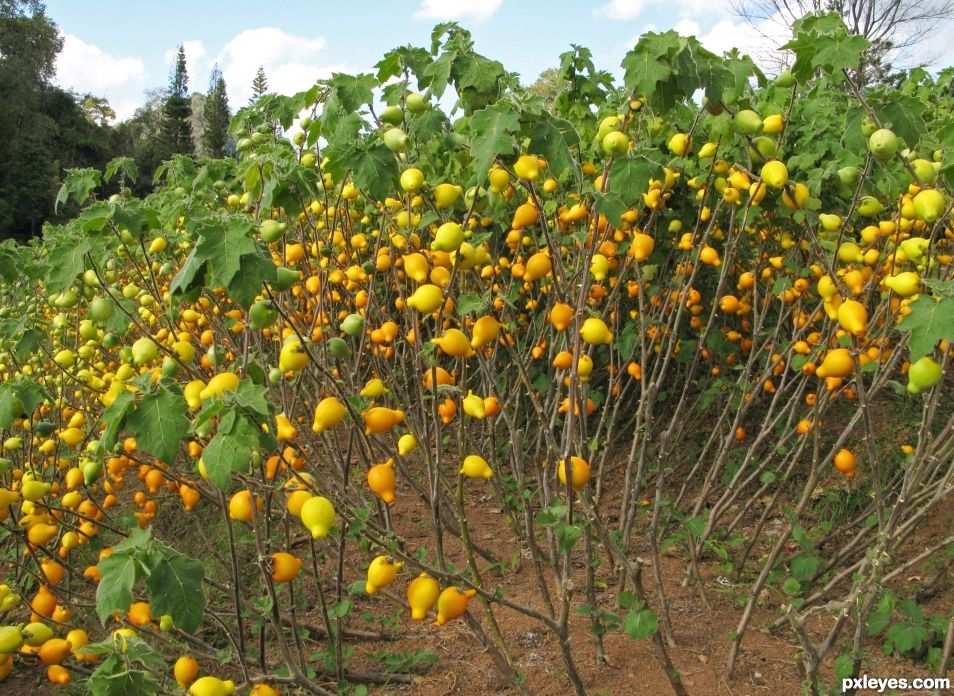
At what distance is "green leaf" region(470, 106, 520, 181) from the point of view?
1.44 meters

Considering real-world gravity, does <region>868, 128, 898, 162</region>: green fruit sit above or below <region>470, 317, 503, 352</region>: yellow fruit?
above

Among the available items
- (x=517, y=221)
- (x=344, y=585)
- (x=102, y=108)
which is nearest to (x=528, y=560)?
(x=344, y=585)

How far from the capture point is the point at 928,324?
133 centimetres

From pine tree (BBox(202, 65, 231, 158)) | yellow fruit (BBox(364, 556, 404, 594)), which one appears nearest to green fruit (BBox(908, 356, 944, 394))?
yellow fruit (BBox(364, 556, 404, 594))

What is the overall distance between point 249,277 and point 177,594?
65 centimetres

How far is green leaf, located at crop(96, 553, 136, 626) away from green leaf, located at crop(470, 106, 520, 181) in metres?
1.05

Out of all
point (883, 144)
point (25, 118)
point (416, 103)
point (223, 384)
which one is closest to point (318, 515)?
point (223, 384)

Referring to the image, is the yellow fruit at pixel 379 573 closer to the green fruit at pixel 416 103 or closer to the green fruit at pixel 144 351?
the green fruit at pixel 144 351

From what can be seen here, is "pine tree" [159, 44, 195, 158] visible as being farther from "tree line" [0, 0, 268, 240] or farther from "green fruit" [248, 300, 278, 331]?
"green fruit" [248, 300, 278, 331]

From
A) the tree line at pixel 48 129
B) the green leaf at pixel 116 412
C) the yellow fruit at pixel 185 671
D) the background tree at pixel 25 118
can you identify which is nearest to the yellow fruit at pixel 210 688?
the yellow fruit at pixel 185 671

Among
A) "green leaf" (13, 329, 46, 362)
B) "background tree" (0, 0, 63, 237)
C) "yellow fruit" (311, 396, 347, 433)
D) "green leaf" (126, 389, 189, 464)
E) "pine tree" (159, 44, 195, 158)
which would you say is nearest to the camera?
"green leaf" (126, 389, 189, 464)

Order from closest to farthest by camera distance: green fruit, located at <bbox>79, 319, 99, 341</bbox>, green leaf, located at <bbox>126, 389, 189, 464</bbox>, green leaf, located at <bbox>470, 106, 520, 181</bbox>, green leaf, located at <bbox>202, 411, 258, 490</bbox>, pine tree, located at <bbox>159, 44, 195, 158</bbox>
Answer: green leaf, located at <bbox>202, 411, 258, 490</bbox> → green leaf, located at <bbox>126, 389, 189, 464</bbox> → green leaf, located at <bbox>470, 106, 520, 181</bbox> → green fruit, located at <bbox>79, 319, 99, 341</bbox> → pine tree, located at <bbox>159, 44, 195, 158</bbox>

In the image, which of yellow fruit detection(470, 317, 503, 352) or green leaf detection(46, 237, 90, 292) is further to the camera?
green leaf detection(46, 237, 90, 292)

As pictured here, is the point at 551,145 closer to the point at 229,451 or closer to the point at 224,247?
the point at 224,247
